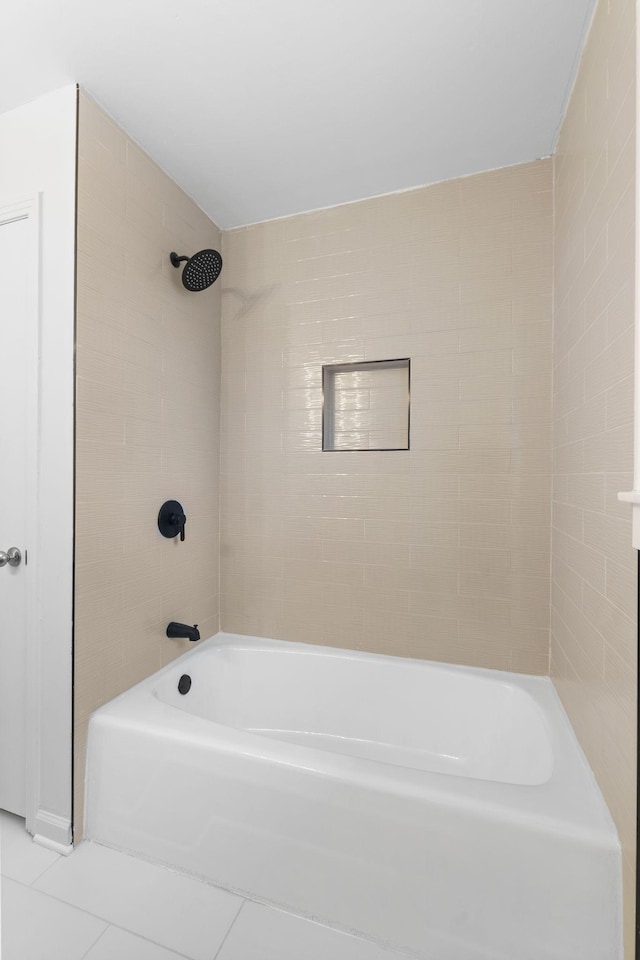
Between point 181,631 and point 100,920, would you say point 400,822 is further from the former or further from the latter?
point 181,631

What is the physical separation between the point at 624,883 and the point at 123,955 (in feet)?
3.94

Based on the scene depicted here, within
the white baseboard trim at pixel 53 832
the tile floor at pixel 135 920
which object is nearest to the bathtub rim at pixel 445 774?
the white baseboard trim at pixel 53 832

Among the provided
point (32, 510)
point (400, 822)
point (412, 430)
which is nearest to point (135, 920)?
point (400, 822)

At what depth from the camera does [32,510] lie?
148 cm

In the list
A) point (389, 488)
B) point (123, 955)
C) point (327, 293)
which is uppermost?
point (327, 293)

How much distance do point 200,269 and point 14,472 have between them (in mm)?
1049

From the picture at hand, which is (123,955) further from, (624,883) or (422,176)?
(422,176)

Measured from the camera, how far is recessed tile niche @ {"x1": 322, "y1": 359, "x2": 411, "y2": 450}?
79.8 inches

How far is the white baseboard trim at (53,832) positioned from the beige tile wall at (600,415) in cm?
154

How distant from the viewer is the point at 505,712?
1719mm

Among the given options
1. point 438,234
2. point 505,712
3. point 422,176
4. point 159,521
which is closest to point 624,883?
point 505,712

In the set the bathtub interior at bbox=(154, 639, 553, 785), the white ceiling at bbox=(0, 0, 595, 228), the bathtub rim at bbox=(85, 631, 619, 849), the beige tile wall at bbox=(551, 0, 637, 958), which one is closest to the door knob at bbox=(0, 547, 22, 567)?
the bathtub rim at bbox=(85, 631, 619, 849)

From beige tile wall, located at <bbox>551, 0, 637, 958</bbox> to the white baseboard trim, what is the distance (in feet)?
5.04

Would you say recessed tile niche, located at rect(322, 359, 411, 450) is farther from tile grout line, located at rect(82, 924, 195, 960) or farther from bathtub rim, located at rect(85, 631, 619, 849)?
tile grout line, located at rect(82, 924, 195, 960)
